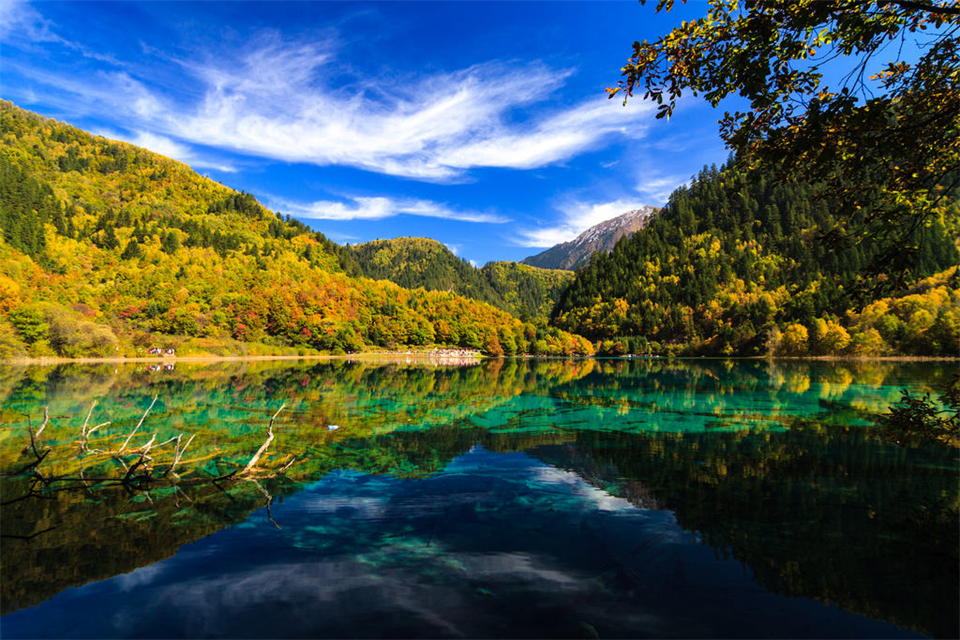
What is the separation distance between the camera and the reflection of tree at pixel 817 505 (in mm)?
6594

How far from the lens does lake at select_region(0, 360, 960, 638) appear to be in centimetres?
606

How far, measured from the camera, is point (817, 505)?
995 centimetres

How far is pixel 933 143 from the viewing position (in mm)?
7387

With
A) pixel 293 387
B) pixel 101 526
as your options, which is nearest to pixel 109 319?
pixel 293 387

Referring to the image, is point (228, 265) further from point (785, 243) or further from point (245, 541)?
point (785, 243)

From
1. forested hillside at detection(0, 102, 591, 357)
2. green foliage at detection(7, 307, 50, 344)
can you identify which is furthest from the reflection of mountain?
forested hillside at detection(0, 102, 591, 357)

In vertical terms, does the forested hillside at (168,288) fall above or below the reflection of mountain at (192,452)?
above

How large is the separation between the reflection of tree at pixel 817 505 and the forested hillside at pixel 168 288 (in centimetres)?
9082

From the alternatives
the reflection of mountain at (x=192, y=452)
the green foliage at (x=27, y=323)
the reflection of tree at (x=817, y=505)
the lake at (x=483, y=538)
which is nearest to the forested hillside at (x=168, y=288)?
the green foliage at (x=27, y=323)

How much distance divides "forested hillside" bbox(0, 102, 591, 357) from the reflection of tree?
9082 cm

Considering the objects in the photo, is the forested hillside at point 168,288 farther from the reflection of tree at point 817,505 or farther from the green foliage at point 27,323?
the reflection of tree at point 817,505

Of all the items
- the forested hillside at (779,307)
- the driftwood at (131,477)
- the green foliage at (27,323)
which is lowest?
the driftwood at (131,477)

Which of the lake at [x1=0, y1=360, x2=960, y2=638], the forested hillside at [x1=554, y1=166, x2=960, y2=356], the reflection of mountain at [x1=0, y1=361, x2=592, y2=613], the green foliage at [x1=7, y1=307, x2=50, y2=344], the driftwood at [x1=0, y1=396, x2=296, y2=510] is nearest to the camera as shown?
the lake at [x1=0, y1=360, x2=960, y2=638]

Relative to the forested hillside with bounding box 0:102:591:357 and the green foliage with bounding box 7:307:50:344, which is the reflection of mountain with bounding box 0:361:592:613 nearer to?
the green foliage with bounding box 7:307:50:344
